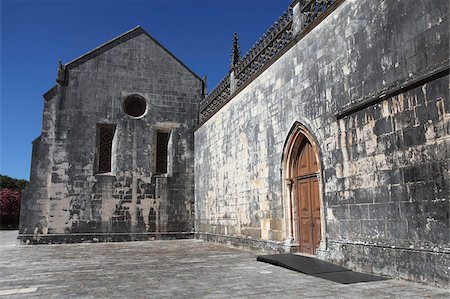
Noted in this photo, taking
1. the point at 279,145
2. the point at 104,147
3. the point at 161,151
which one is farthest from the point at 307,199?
the point at 104,147

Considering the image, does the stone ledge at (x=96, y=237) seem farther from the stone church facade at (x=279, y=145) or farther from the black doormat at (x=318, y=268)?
the black doormat at (x=318, y=268)

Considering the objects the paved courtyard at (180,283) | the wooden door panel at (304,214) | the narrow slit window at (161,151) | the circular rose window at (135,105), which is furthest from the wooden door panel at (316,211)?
the circular rose window at (135,105)

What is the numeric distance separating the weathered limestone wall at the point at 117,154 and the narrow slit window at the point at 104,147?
0.81ft

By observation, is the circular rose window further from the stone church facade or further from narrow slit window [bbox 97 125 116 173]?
narrow slit window [bbox 97 125 116 173]

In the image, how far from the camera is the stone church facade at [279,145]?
4.64 metres

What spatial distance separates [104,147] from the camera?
14.2 m

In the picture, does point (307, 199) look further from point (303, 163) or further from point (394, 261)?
point (394, 261)

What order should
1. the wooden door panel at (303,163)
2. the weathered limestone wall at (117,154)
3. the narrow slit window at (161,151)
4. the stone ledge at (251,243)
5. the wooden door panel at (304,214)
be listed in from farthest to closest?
1. the narrow slit window at (161,151)
2. the weathered limestone wall at (117,154)
3. the stone ledge at (251,243)
4. the wooden door panel at (303,163)
5. the wooden door panel at (304,214)

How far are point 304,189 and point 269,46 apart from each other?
12.5ft

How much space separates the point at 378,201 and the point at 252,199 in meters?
4.48

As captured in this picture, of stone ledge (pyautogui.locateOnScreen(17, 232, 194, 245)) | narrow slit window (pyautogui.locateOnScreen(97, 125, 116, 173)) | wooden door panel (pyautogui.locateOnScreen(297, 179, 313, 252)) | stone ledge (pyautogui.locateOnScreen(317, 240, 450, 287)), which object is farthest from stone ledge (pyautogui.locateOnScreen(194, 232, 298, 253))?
narrow slit window (pyautogui.locateOnScreen(97, 125, 116, 173))

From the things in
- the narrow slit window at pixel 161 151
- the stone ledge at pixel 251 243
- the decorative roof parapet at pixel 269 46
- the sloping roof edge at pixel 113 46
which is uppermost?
the sloping roof edge at pixel 113 46

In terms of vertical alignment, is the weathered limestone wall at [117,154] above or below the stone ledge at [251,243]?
above

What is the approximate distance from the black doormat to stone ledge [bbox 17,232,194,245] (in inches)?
299
